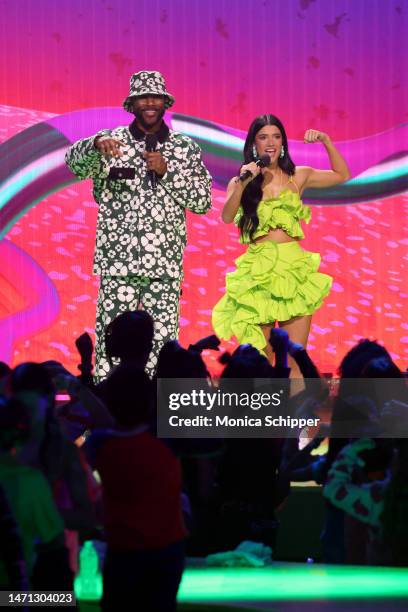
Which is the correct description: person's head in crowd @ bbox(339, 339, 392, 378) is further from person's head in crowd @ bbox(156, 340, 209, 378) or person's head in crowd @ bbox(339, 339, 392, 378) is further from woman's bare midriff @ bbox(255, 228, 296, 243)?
woman's bare midriff @ bbox(255, 228, 296, 243)

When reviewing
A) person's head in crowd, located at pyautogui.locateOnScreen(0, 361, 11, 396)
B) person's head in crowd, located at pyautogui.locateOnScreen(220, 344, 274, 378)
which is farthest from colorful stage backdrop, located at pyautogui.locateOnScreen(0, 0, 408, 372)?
person's head in crowd, located at pyautogui.locateOnScreen(0, 361, 11, 396)

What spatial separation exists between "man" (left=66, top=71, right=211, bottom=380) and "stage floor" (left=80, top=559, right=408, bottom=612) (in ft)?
4.66

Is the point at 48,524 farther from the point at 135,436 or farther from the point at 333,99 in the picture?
the point at 333,99

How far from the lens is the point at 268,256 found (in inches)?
200

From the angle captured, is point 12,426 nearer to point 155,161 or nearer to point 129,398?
point 129,398

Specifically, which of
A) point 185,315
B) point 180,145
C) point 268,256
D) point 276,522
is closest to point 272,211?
point 268,256

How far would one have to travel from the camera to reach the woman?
16.5 ft

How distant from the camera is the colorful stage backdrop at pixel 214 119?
6.44 meters

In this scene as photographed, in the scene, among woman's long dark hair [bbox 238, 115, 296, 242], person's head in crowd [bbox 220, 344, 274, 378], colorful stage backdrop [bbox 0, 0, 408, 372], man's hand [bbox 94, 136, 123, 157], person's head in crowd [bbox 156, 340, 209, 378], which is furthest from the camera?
colorful stage backdrop [bbox 0, 0, 408, 372]

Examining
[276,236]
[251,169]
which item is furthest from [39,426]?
[276,236]

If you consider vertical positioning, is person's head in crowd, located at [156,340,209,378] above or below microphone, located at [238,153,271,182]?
below

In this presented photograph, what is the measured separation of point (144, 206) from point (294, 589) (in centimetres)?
189

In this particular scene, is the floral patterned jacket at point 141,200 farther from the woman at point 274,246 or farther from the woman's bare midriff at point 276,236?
the woman's bare midriff at point 276,236

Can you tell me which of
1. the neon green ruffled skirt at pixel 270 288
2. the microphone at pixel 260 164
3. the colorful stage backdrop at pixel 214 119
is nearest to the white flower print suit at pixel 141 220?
the microphone at pixel 260 164
